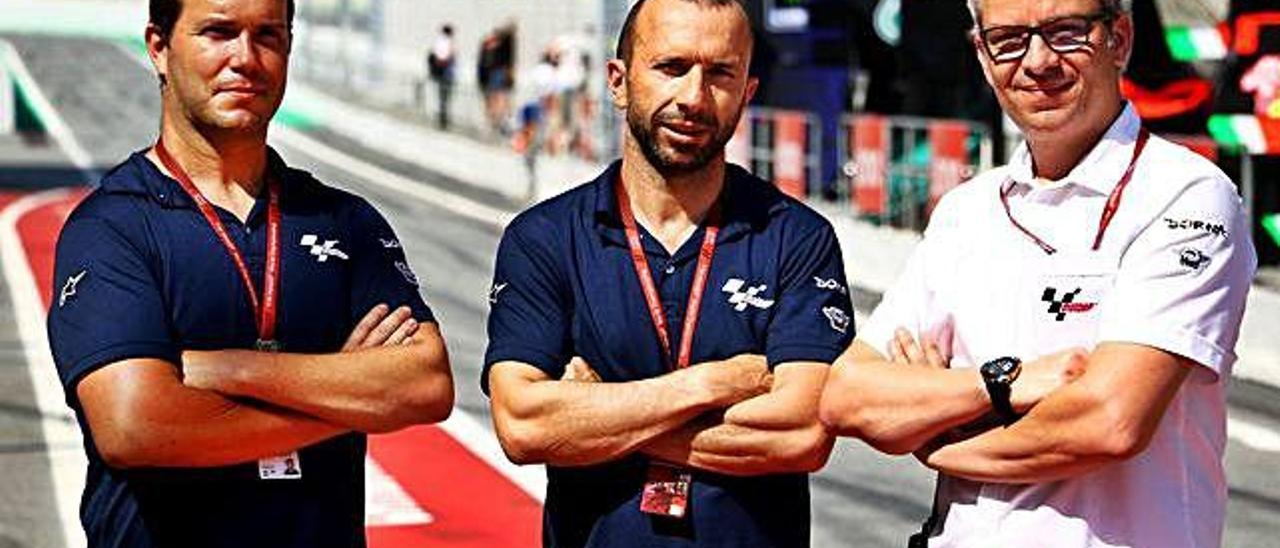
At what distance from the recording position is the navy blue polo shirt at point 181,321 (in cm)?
459

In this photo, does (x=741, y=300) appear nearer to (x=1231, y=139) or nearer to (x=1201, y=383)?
(x=1201, y=383)

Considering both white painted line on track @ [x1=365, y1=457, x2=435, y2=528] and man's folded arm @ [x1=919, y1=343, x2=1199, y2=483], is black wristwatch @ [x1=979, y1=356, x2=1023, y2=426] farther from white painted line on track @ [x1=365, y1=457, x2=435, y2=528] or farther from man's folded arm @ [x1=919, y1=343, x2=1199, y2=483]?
white painted line on track @ [x1=365, y1=457, x2=435, y2=528]

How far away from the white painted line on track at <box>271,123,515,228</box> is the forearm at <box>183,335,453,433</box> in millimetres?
23651

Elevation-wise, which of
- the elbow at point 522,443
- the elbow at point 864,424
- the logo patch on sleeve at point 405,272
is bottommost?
the elbow at point 522,443

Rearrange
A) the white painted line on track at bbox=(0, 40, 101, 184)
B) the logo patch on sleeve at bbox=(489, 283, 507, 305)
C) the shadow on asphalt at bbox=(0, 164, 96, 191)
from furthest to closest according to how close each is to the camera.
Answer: the white painted line on track at bbox=(0, 40, 101, 184), the shadow on asphalt at bbox=(0, 164, 96, 191), the logo patch on sleeve at bbox=(489, 283, 507, 305)

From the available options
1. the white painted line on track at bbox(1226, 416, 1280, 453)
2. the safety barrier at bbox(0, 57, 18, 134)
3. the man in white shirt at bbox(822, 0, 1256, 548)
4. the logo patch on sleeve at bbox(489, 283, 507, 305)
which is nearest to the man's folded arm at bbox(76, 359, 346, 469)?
the logo patch on sleeve at bbox(489, 283, 507, 305)

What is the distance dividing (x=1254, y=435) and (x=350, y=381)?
371 inches

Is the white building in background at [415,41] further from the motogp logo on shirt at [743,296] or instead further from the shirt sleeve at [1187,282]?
the shirt sleeve at [1187,282]

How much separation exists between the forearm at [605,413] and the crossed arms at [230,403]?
0.36 metres

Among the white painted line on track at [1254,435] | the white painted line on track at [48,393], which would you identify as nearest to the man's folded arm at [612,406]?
the white painted line on track at [48,393]

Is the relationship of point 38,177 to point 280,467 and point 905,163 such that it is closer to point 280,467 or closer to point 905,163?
point 905,163

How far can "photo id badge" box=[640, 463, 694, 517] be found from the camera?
187 inches

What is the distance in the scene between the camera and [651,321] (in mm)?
4809

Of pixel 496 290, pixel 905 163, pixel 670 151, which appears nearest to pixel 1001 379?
pixel 670 151
